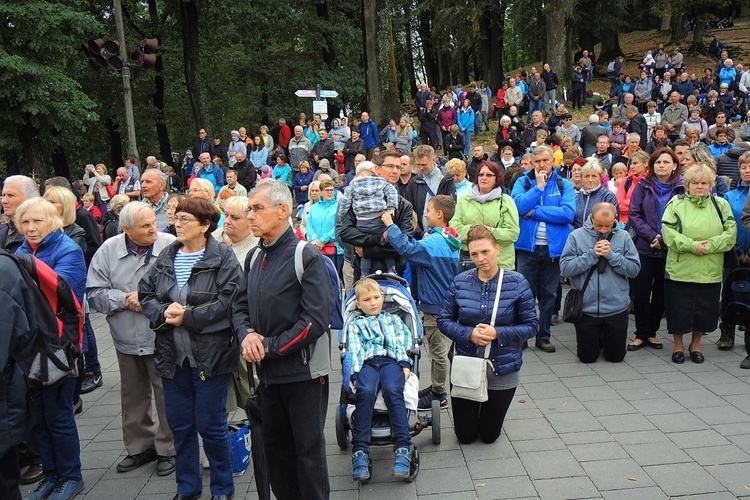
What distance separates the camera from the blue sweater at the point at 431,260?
19.0ft

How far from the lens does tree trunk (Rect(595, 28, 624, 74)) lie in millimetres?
35291

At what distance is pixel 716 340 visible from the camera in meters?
7.74

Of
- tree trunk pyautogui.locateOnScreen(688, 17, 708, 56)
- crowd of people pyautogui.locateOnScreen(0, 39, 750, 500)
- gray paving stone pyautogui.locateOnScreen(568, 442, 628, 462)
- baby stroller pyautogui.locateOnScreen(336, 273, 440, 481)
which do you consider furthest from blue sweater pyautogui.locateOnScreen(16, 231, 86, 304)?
tree trunk pyautogui.locateOnScreen(688, 17, 708, 56)

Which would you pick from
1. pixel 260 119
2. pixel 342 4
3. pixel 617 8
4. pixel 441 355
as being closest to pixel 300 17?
pixel 342 4

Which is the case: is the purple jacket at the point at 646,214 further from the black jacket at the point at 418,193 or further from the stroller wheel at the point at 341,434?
the stroller wheel at the point at 341,434

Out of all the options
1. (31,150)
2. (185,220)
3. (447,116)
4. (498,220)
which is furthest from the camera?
(31,150)

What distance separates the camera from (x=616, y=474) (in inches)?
188

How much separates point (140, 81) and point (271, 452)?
28.7 m

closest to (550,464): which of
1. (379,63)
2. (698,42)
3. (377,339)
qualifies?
(377,339)

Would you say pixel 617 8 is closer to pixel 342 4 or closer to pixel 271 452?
pixel 342 4

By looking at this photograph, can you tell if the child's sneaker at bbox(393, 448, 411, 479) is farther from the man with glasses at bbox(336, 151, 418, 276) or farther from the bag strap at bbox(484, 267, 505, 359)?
the man with glasses at bbox(336, 151, 418, 276)

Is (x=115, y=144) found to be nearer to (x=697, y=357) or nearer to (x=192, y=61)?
(x=192, y=61)

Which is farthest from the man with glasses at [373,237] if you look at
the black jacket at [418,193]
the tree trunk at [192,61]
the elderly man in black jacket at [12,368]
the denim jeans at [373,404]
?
the tree trunk at [192,61]

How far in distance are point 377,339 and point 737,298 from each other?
4209 millimetres
